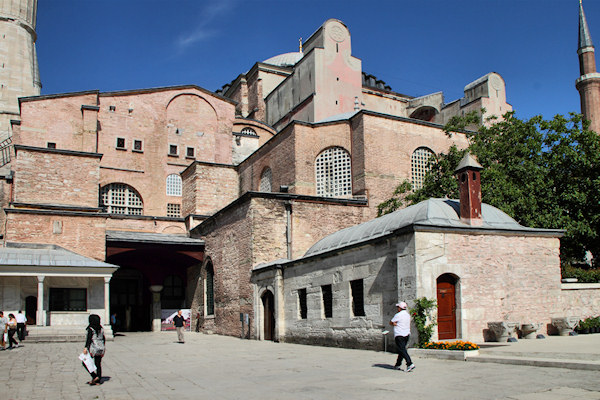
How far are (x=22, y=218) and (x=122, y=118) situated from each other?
39.1 ft

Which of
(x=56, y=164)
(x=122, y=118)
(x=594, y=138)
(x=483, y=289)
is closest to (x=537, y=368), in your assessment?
(x=483, y=289)

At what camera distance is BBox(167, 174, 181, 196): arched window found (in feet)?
110

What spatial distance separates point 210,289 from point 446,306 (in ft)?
49.4

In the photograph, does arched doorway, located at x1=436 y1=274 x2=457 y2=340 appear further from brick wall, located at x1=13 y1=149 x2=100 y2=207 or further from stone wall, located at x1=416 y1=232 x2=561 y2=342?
brick wall, located at x1=13 y1=149 x2=100 y2=207

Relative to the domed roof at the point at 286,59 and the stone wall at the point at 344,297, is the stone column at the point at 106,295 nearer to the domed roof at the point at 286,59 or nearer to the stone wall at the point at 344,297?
the stone wall at the point at 344,297

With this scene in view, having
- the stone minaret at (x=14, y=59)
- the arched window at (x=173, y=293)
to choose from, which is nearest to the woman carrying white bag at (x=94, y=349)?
the arched window at (x=173, y=293)

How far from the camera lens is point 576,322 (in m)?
14.4

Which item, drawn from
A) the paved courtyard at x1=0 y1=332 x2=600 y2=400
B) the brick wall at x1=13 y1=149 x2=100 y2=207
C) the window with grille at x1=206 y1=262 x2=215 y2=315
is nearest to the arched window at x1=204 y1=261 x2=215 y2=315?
the window with grille at x1=206 y1=262 x2=215 y2=315

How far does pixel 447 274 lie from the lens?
13.1 m

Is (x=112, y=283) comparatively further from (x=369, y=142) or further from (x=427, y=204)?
(x=427, y=204)

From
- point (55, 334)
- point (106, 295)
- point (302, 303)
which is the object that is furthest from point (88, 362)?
point (106, 295)

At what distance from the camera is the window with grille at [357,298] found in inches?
585

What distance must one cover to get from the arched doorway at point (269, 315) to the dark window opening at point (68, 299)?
7675 millimetres

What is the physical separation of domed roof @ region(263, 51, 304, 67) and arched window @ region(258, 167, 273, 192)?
18.4 m
